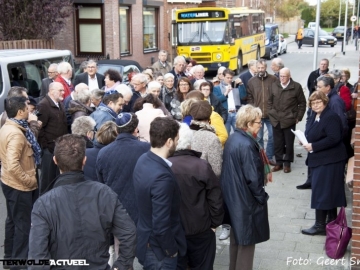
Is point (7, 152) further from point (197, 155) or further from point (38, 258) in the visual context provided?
point (38, 258)

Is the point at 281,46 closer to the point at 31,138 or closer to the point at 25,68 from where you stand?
the point at 25,68

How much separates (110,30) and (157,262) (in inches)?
836

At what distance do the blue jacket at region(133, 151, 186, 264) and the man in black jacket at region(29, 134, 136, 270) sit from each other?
0.64m

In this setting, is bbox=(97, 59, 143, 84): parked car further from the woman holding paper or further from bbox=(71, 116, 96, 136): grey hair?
bbox=(71, 116, 96, 136): grey hair

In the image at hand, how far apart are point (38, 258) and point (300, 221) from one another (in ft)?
15.7

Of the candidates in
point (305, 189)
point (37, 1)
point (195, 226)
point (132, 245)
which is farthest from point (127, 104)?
point (37, 1)

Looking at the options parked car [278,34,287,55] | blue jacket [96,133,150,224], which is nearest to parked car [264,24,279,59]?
parked car [278,34,287,55]

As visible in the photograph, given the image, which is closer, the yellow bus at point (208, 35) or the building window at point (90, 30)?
the yellow bus at point (208, 35)

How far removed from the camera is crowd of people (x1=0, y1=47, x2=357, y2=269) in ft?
10.5

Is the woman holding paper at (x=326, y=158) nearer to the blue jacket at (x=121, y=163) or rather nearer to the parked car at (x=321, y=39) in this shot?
the blue jacket at (x=121, y=163)

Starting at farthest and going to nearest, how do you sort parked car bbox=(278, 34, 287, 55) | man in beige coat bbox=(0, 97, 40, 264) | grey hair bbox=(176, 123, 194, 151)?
parked car bbox=(278, 34, 287, 55), man in beige coat bbox=(0, 97, 40, 264), grey hair bbox=(176, 123, 194, 151)

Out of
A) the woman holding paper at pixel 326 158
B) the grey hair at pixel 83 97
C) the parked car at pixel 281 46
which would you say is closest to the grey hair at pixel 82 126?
the grey hair at pixel 83 97

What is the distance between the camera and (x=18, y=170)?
5305 millimetres

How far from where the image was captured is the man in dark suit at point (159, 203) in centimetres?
391
